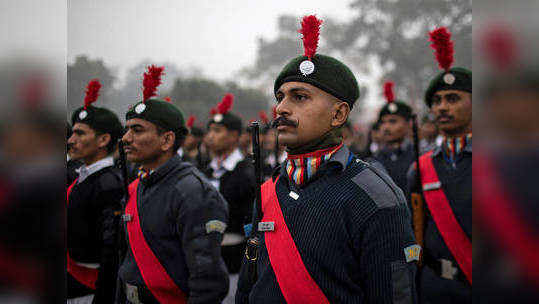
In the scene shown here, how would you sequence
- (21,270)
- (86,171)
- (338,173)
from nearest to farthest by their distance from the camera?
(21,270)
(338,173)
(86,171)

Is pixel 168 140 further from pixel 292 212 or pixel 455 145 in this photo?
pixel 455 145

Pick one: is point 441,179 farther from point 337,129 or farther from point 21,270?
point 21,270

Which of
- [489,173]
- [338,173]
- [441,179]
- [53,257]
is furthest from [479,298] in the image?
[441,179]

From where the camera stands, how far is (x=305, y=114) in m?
2.18

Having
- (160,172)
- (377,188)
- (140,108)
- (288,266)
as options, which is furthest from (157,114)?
(377,188)

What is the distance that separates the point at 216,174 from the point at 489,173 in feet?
20.9

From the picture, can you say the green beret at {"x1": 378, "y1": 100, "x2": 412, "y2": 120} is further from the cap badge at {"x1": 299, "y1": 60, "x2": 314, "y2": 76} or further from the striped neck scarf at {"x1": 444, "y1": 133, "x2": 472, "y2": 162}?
the cap badge at {"x1": 299, "y1": 60, "x2": 314, "y2": 76}

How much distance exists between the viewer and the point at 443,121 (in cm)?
351

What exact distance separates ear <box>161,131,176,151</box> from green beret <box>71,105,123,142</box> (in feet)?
4.04

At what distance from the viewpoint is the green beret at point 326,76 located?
218cm

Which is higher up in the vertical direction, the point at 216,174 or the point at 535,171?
the point at 535,171

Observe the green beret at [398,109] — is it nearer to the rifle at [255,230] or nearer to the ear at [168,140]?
the ear at [168,140]

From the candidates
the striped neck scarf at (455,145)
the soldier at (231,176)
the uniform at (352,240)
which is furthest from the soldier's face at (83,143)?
the striped neck scarf at (455,145)

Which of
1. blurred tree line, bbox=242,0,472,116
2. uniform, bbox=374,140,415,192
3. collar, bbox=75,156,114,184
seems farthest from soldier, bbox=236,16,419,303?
blurred tree line, bbox=242,0,472,116
